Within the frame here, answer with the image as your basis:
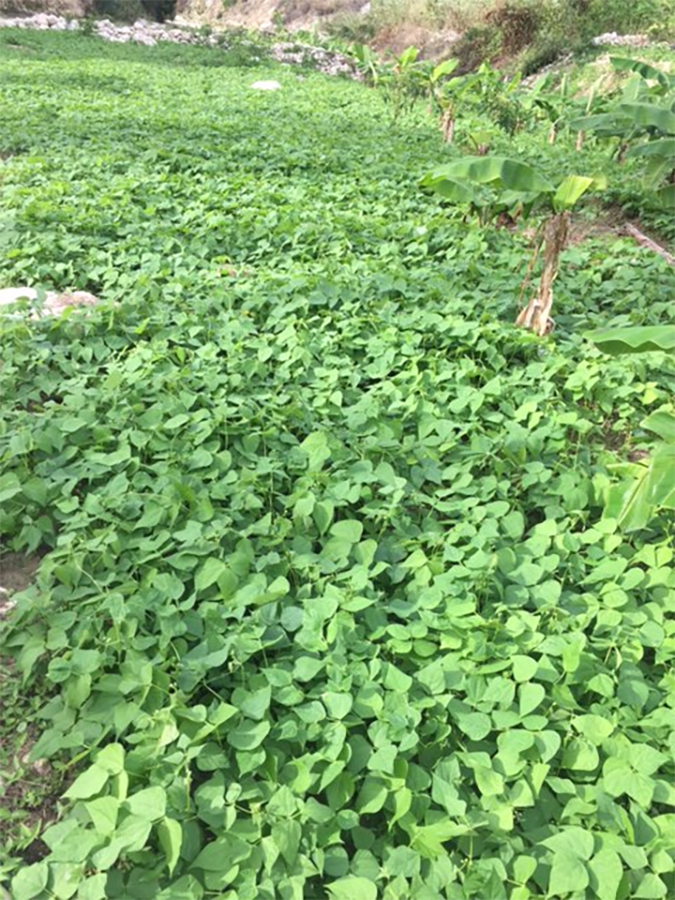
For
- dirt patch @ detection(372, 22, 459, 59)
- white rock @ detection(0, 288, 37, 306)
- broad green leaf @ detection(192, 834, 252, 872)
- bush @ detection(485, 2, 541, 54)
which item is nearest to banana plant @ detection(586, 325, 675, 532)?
broad green leaf @ detection(192, 834, 252, 872)

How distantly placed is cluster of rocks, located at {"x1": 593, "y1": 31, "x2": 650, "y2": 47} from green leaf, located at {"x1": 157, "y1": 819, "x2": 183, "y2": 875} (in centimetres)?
1393

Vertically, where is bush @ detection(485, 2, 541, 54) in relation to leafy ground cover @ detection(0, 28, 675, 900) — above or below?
above

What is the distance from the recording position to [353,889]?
1376 millimetres

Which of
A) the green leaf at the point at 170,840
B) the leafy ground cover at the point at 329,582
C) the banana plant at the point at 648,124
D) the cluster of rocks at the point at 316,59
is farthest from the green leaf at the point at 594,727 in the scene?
the cluster of rocks at the point at 316,59

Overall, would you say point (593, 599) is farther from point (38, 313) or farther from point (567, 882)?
point (38, 313)

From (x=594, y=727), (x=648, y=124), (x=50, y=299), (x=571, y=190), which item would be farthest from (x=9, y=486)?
(x=648, y=124)

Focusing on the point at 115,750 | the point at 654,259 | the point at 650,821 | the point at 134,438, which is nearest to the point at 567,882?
the point at 650,821

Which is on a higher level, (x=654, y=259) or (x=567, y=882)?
(x=654, y=259)

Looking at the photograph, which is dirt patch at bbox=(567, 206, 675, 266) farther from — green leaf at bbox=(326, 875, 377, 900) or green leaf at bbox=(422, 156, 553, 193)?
green leaf at bbox=(326, 875, 377, 900)

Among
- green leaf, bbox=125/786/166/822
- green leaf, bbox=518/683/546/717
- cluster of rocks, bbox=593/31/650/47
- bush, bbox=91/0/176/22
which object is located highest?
cluster of rocks, bbox=593/31/650/47

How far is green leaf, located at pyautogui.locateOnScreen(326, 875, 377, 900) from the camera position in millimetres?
1365

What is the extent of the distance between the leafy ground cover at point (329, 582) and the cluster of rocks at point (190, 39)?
12.3 meters

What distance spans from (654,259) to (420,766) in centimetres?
364

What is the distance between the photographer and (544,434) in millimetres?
2678
